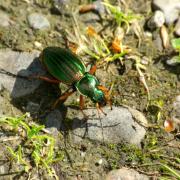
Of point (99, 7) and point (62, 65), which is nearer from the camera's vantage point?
point (62, 65)

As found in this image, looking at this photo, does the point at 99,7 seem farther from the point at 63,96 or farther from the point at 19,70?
the point at 63,96

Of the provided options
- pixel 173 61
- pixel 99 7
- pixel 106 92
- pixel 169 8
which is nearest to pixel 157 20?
pixel 169 8

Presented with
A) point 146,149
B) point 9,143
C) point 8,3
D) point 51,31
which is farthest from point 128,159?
point 8,3

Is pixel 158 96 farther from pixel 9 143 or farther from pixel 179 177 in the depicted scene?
pixel 9 143

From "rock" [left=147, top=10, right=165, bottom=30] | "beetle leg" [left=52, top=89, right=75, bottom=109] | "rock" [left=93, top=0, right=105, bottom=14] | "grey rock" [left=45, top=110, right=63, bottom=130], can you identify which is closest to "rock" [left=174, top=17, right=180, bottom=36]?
"rock" [left=147, top=10, right=165, bottom=30]

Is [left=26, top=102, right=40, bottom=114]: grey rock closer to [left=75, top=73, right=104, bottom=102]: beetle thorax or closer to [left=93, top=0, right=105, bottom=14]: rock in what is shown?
[left=75, top=73, right=104, bottom=102]: beetle thorax

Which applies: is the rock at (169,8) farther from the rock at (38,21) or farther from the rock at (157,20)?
the rock at (38,21)

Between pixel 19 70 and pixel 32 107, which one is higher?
pixel 19 70
